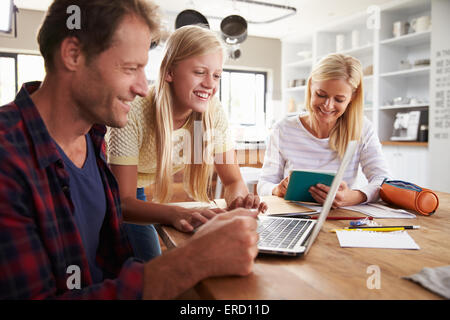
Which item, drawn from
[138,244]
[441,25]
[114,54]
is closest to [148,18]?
[114,54]

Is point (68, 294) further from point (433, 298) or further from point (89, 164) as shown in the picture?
point (433, 298)

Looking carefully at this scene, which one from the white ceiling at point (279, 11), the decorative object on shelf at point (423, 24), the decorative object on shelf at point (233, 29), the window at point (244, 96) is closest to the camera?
the decorative object on shelf at point (233, 29)

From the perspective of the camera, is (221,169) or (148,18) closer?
(148,18)

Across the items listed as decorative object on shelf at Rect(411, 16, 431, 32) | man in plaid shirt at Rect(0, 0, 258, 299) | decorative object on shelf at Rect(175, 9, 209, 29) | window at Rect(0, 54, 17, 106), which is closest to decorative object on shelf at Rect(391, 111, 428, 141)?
decorative object on shelf at Rect(411, 16, 431, 32)

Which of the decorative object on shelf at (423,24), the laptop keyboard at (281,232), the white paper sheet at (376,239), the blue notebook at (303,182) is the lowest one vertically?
the white paper sheet at (376,239)

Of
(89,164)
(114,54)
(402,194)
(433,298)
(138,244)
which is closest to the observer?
(433,298)

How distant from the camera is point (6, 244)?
23.2 inches

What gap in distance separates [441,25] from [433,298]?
4319 millimetres

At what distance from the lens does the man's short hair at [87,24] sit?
31.7 inches

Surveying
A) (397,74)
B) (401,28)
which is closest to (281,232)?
(397,74)

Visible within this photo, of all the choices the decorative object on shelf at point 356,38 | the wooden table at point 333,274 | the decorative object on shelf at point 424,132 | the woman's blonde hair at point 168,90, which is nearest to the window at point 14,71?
the decorative object on shelf at point 356,38

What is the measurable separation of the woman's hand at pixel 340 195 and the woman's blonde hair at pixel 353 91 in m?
0.53

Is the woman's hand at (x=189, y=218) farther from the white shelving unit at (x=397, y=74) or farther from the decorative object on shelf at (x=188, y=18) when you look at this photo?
the white shelving unit at (x=397, y=74)

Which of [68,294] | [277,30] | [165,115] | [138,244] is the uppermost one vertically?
[277,30]
